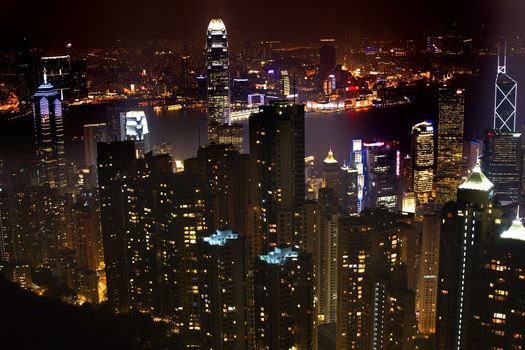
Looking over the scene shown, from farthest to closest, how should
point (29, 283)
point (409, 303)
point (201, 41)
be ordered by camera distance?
1. point (201, 41)
2. point (29, 283)
3. point (409, 303)

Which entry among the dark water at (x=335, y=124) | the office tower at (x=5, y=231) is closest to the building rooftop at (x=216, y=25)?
the dark water at (x=335, y=124)

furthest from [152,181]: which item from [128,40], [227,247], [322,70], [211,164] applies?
[322,70]

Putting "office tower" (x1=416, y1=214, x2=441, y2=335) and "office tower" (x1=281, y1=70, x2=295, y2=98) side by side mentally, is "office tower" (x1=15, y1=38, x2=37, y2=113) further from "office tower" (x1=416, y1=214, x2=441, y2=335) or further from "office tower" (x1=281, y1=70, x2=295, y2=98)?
"office tower" (x1=416, y1=214, x2=441, y2=335)

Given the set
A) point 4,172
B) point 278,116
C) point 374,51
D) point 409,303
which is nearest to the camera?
point 409,303

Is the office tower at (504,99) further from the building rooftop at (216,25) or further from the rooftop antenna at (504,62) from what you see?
the building rooftop at (216,25)

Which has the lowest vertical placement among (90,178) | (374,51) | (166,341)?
(166,341)

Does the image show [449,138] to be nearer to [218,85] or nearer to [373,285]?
[218,85]

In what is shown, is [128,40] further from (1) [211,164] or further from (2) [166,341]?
(2) [166,341]
